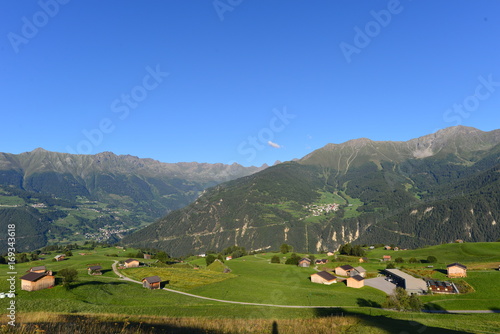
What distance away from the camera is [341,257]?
12938 centimetres

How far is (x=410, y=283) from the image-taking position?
75.6 m

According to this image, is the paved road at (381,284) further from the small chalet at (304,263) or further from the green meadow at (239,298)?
the small chalet at (304,263)

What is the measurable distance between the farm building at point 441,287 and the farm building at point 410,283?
1567mm

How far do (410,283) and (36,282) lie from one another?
83.5 metres

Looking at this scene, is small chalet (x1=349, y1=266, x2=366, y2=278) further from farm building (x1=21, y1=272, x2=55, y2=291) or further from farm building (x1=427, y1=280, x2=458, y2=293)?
farm building (x1=21, y1=272, x2=55, y2=291)

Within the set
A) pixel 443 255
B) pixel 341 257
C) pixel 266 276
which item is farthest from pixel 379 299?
pixel 443 255

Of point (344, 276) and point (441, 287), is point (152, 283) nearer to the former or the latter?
point (344, 276)

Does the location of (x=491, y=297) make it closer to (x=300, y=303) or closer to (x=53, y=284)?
(x=300, y=303)

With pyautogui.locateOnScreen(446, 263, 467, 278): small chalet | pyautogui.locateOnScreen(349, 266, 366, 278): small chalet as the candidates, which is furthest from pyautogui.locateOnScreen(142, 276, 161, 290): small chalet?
pyautogui.locateOnScreen(446, 263, 467, 278): small chalet

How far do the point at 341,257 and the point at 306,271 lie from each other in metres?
28.5

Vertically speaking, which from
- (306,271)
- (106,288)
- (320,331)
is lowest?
(306,271)

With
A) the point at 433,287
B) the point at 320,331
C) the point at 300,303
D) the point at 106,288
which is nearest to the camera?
the point at 320,331

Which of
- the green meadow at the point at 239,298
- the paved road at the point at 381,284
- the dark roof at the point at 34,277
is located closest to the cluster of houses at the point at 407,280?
the paved road at the point at 381,284

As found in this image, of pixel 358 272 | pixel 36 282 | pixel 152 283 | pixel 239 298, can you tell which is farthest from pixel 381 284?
pixel 36 282
